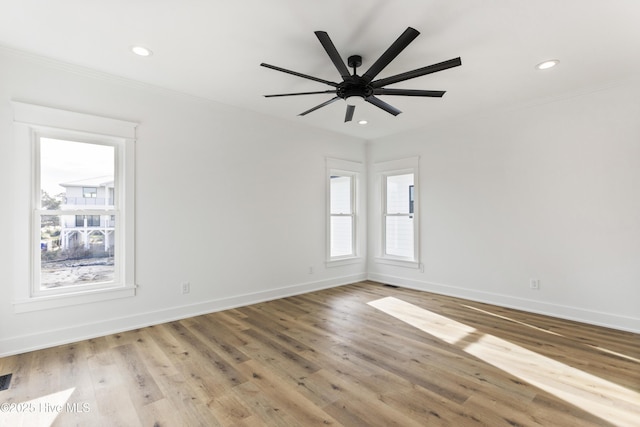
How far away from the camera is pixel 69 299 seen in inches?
122

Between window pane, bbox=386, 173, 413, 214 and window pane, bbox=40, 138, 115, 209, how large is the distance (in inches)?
171

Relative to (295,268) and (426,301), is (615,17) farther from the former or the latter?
(295,268)

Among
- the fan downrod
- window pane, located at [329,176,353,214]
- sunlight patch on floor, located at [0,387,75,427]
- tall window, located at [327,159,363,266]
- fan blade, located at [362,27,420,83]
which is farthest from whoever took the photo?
window pane, located at [329,176,353,214]

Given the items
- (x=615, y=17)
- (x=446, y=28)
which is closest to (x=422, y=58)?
(x=446, y=28)

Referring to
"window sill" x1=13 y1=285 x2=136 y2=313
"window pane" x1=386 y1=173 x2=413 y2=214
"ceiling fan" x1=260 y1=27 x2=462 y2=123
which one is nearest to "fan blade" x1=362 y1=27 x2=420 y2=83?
"ceiling fan" x1=260 y1=27 x2=462 y2=123

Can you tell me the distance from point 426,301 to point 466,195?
1699mm

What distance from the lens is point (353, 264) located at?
19.1 ft

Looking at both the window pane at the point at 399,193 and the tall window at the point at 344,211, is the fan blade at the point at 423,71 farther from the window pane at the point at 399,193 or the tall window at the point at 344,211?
the window pane at the point at 399,193

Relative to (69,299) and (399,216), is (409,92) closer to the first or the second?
(399,216)

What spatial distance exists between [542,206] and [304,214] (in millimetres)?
3301

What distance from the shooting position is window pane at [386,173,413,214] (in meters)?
5.56

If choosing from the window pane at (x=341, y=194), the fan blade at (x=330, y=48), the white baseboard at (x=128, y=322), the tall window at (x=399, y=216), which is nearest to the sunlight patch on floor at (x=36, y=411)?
the white baseboard at (x=128, y=322)

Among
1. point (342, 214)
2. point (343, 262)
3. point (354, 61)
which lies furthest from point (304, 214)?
point (354, 61)

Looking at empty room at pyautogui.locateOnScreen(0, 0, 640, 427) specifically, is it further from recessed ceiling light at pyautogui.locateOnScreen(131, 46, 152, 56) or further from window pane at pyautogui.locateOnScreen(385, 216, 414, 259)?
window pane at pyautogui.locateOnScreen(385, 216, 414, 259)
